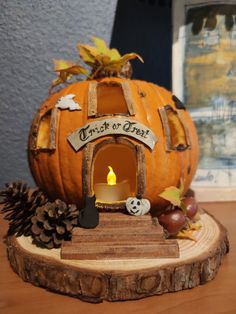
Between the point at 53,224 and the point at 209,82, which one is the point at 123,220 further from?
the point at 209,82

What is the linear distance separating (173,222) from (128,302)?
0.25m

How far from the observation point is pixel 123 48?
69.7 inches

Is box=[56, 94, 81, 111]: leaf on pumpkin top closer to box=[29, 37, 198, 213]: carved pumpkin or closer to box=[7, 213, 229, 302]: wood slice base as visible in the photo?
box=[29, 37, 198, 213]: carved pumpkin

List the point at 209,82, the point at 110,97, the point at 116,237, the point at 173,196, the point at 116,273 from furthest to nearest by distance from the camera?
the point at 209,82
the point at 110,97
the point at 173,196
the point at 116,237
the point at 116,273

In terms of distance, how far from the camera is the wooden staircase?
75 cm

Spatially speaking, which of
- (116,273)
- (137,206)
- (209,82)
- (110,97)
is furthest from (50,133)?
(209,82)

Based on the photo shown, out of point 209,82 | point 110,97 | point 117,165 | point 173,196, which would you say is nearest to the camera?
point 173,196

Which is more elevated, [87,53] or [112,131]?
[87,53]

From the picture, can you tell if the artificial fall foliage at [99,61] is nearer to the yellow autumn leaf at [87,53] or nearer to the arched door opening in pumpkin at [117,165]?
the yellow autumn leaf at [87,53]

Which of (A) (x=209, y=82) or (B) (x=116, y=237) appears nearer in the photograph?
(B) (x=116, y=237)

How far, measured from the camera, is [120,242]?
773 mm

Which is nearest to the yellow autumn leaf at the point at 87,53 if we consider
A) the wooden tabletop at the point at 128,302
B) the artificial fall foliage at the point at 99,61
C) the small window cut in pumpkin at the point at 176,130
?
the artificial fall foliage at the point at 99,61

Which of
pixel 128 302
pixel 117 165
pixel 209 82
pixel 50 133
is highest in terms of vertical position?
pixel 209 82

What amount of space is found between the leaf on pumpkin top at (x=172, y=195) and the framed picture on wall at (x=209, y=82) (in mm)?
499
